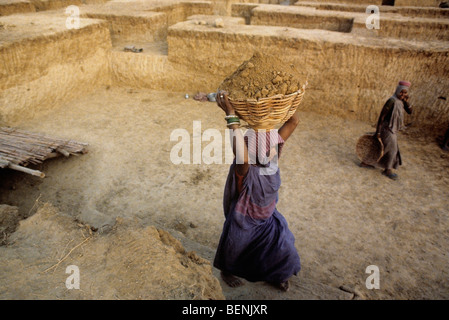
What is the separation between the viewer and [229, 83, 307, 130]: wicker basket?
81.3 inches

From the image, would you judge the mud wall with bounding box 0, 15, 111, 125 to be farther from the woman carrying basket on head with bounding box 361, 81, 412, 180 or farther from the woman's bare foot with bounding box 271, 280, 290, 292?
the woman carrying basket on head with bounding box 361, 81, 412, 180

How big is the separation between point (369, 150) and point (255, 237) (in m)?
3.25

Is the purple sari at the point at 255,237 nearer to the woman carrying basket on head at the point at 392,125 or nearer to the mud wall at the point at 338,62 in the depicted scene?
the woman carrying basket on head at the point at 392,125

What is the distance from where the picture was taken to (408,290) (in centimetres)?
314

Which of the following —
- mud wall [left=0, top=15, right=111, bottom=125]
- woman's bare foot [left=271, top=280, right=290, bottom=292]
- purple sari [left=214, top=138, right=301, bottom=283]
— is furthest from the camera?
mud wall [left=0, top=15, right=111, bottom=125]

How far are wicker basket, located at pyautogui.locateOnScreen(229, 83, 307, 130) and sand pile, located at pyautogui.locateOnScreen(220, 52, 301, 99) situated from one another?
40 millimetres

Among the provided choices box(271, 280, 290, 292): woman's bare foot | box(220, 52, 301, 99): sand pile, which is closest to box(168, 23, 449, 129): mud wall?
box(220, 52, 301, 99): sand pile

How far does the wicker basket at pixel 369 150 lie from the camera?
16.1 ft

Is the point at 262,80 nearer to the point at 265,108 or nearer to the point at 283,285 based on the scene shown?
the point at 265,108

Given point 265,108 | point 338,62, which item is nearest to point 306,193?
point 265,108

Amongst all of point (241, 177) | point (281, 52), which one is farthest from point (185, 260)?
point (281, 52)

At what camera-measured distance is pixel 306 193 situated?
451 cm

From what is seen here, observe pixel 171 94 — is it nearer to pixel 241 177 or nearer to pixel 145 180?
pixel 145 180
